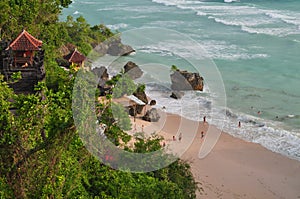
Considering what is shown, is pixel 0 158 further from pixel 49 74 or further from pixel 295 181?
pixel 295 181

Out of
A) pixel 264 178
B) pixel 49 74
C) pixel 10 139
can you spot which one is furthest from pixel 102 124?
pixel 264 178

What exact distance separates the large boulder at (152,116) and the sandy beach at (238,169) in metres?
0.38

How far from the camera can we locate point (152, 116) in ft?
68.3

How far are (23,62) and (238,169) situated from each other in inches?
355

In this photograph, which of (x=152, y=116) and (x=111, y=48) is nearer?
(x=111, y=48)

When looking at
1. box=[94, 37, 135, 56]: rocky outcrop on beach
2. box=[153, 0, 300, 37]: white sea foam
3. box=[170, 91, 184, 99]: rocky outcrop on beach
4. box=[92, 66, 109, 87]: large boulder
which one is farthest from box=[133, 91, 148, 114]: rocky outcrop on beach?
box=[153, 0, 300, 37]: white sea foam

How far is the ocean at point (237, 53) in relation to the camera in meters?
21.4

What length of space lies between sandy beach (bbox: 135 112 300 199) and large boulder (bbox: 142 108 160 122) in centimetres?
38

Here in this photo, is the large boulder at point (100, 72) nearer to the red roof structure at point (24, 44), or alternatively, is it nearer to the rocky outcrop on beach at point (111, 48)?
the rocky outcrop on beach at point (111, 48)

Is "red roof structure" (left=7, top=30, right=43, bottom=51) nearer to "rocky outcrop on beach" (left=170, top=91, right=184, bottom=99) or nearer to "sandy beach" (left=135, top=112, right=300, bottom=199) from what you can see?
"sandy beach" (left=135, top=112, right=300, bottom=199)

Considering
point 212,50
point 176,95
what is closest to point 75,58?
point 176,95

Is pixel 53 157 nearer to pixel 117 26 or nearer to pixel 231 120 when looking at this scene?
pixel 231 120

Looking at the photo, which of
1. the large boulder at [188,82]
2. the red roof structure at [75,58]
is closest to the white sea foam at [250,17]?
the large boulder at [188,82]

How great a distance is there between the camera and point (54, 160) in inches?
278
